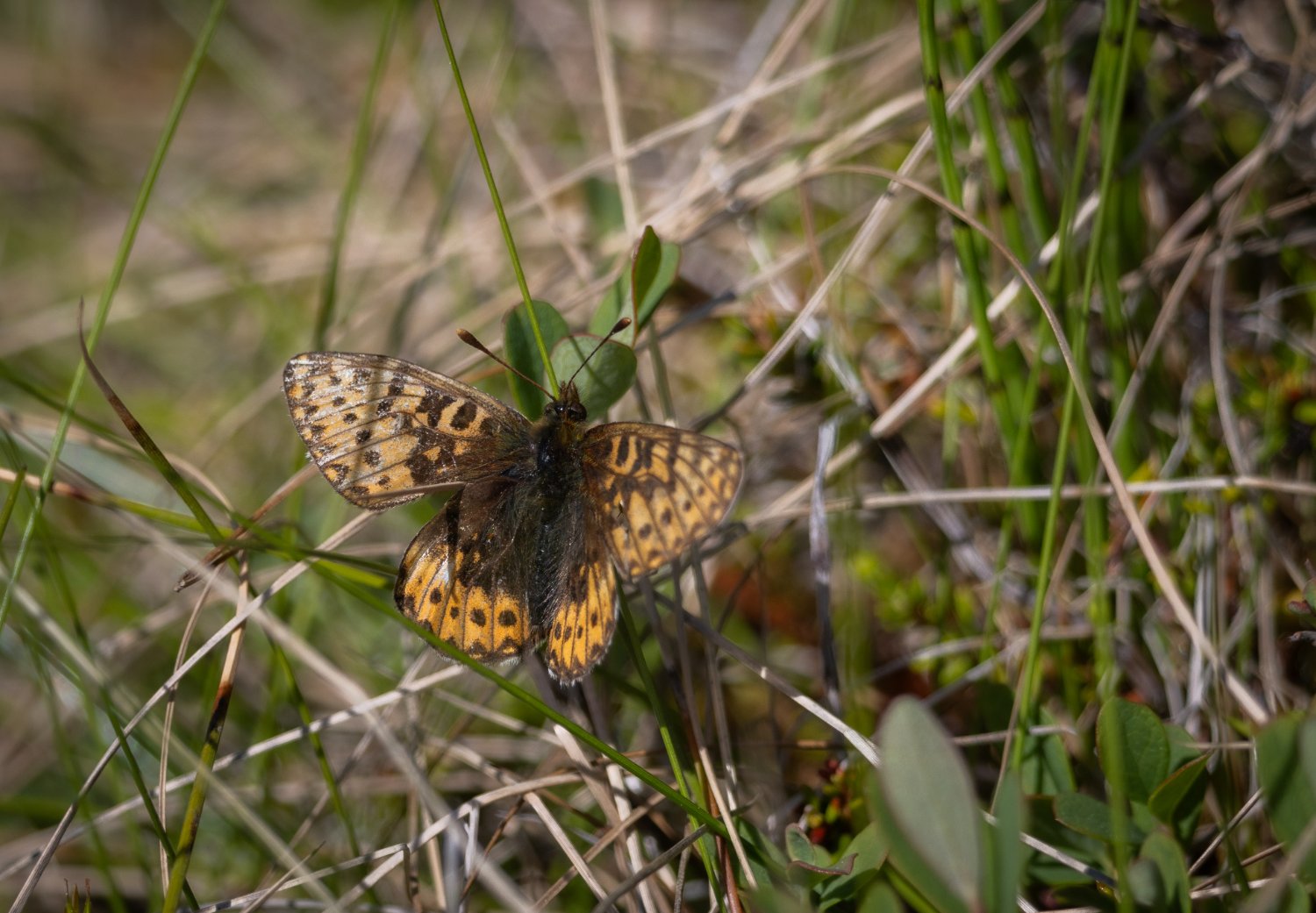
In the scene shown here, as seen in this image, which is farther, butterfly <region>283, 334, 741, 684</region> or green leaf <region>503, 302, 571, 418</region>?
green leaf <region>503, 302, 571, 418</region>

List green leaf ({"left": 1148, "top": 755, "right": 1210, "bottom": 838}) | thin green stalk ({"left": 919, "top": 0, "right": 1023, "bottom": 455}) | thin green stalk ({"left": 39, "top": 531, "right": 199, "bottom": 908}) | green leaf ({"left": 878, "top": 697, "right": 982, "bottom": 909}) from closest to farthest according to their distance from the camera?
green leaf ({"left": 878, "top": 697, "right": 982, "bottom": 909})
green leaf ({"left": 1148, "top": 755, "right": 1210, "bottom": 838})
thin green stalk ({"left": 39, "top": 531, "right": 199, "bottom": 908})
thin green stalk ({"left": 919, "top": 0, "right": 1023, "bottom": 455})

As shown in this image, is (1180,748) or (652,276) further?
(652,276)

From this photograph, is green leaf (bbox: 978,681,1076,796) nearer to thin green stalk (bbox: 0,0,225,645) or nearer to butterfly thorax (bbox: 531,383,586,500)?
butterfly thorax (bbox: 531,383,586,500)

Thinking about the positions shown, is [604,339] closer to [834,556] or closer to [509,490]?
[509,490]

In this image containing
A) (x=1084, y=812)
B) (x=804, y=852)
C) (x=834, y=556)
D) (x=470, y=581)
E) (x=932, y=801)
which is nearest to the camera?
(x=932, y=801)

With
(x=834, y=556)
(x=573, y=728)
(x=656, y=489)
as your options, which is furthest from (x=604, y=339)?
(x=834, y=556)

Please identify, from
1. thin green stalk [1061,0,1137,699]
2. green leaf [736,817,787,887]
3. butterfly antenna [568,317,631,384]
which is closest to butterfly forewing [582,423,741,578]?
butterfly antenna [568,317,631,384]
